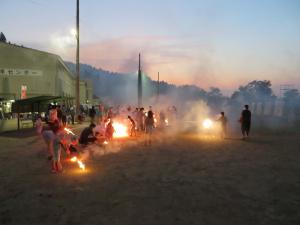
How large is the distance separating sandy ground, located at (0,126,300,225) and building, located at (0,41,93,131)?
28.6m

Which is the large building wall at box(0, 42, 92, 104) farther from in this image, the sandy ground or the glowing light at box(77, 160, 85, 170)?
the glowing light at box(77, 160, 85, 170)

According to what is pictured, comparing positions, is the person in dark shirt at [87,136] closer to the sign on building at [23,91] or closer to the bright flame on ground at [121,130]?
the bright flame on ground at [121,130]

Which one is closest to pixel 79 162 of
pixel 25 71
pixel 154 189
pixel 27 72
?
pixel 154 189

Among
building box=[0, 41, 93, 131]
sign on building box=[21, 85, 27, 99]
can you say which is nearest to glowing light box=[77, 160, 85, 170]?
building box=[0, 41, 93, 131]

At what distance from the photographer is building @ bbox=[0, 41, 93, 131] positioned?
41.8m

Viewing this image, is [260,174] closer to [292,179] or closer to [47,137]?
[292,179]

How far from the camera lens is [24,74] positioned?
4441 centimetres

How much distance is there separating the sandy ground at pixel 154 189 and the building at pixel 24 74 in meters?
28.6

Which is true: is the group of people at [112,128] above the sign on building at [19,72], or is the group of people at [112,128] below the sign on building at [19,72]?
below

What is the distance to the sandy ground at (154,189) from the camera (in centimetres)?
657

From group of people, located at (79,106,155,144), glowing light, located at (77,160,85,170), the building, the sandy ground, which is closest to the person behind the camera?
the sandy ground

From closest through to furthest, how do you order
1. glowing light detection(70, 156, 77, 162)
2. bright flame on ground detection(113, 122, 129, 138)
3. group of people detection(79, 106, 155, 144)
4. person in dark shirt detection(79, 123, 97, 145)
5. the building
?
glowing light detection(70, 156, 77, 162)
person in dark shirt detection(79, 123, 97, 145)
group of people detection(79, 106, 155, 144)
bright flame on ground detection(113, 122, 129, 138)
the building

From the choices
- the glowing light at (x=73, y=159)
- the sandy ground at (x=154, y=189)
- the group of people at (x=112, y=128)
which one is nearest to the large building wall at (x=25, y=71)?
the group of people at (x=112, y=128)

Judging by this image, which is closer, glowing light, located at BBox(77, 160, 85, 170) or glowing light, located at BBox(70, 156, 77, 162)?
glowing light, located at BBox(77, 160, 85, 170)
